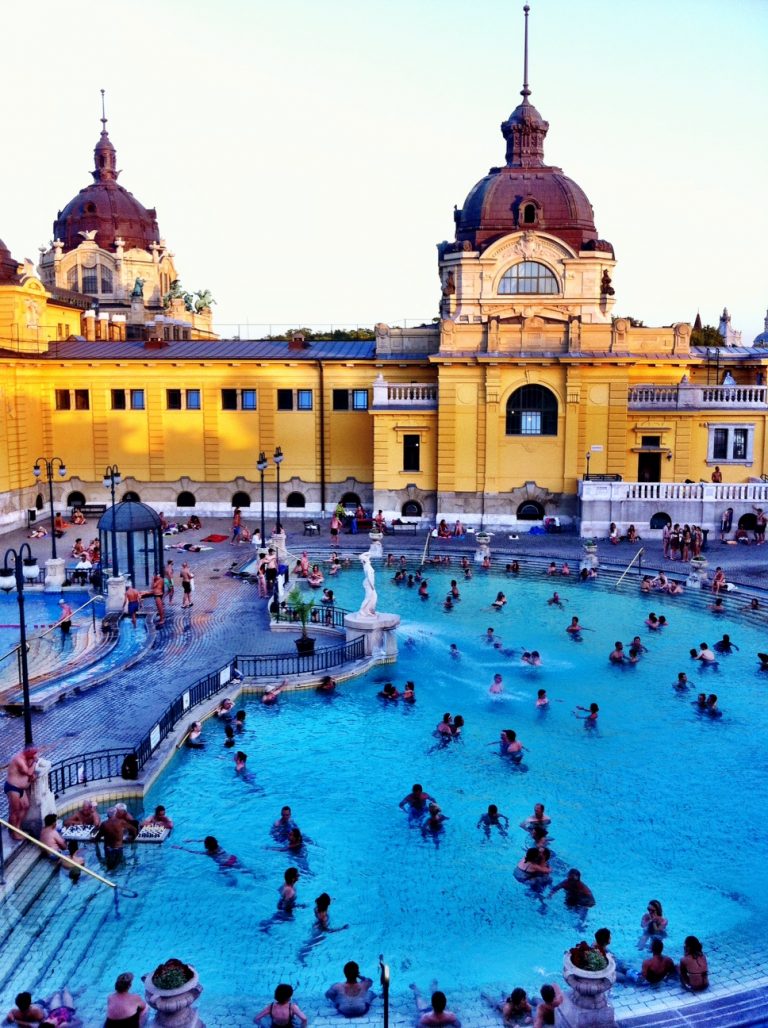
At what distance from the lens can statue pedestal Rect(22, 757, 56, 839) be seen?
14.2 metres

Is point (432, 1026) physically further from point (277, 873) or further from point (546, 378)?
point (546, 378)

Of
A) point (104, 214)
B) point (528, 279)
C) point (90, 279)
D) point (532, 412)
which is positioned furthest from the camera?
point (104, 214)

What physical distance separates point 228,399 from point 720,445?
22.6 metres

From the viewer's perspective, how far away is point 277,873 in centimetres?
1436

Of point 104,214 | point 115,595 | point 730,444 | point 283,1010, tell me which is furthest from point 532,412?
point 104,214

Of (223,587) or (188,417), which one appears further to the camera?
(188,417)

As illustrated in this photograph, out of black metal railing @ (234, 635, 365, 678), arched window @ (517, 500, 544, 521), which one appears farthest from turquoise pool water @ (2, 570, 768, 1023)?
arched window @ (517, 500, 544, 521)

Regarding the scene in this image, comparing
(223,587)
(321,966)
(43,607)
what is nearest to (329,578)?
(223,587)

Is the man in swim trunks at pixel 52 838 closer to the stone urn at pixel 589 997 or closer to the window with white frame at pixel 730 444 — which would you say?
the stone urn at pixel 589 997

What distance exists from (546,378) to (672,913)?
2958 cm

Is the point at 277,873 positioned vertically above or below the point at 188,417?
below

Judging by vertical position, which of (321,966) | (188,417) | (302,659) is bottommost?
(321,966)

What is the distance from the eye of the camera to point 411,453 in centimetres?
4228

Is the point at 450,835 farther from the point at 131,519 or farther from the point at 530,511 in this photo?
the point at 530,511
